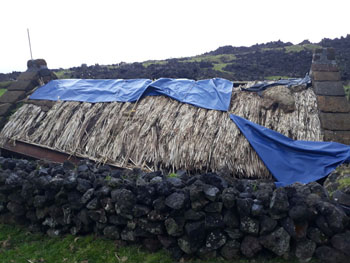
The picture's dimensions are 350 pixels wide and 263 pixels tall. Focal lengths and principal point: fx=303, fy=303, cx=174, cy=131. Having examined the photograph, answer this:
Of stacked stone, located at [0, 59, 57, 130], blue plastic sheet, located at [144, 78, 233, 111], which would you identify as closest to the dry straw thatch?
blue plastic sheet, located at [144, 78, 233, 111]

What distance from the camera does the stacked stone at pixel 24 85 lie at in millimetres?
11221

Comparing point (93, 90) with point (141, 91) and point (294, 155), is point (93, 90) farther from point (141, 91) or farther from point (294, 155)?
point (294, 155)

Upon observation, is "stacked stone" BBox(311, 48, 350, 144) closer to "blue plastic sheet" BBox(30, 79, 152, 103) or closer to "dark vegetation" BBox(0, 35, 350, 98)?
"blue plastic sheet" BBox(30, 79, 152, 103)

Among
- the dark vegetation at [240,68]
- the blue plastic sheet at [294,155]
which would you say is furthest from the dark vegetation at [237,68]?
the blue plastic sheet at [294,155]

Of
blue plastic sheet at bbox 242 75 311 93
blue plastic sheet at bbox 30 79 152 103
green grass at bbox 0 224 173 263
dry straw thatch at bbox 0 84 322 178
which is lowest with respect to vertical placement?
green grass at bbox 0 224 173 263

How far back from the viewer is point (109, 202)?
5.56 m

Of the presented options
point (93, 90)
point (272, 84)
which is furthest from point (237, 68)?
point (93, 90)

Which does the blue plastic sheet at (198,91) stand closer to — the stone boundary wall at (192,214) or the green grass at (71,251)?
the stone boundary wall at (192,214)

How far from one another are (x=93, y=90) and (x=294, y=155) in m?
7.11

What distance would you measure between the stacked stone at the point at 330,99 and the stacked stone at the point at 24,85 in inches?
411

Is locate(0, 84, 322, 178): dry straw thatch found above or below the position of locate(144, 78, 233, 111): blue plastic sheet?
below

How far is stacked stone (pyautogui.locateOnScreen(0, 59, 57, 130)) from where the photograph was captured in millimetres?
11221

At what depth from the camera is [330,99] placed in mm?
8797

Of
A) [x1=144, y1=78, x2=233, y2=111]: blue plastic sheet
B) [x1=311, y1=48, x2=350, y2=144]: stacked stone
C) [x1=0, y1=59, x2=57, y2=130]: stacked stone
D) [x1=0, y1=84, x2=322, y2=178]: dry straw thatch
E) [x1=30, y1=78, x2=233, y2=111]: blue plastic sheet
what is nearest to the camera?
[x1=0, y1=84, x2=322, y2=178]: dry straw thatch
